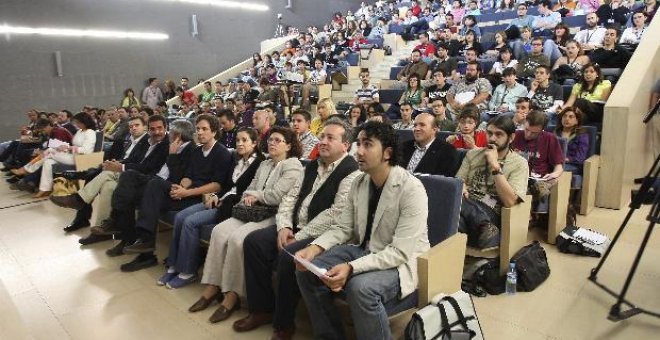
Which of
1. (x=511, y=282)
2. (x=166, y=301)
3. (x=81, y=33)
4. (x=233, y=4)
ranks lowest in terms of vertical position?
(x=166, y=301)

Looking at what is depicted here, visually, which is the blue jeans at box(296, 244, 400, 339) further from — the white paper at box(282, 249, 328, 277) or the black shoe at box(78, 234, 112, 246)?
the black shoe at box(78, 234, 112, 246)

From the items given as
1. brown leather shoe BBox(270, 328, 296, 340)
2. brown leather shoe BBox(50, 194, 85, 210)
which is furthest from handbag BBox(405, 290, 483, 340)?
brown leather shoe BBox(50, 194, 85, 210)

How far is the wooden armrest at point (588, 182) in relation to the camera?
3734 mm

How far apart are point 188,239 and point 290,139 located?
908 millimetres

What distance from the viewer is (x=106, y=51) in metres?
10.3

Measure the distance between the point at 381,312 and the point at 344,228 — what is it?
527mm

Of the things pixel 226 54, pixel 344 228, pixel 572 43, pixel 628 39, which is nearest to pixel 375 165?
pixel 344 228

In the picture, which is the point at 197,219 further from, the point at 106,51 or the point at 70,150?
the point at 106,51

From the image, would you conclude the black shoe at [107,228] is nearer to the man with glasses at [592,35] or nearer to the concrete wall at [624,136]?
the concrete wall at [624,136]

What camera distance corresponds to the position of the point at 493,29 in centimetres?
819

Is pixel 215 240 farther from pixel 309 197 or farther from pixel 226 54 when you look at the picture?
pixel 226 54

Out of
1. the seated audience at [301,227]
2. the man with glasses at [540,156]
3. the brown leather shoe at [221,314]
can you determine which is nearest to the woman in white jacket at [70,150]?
the brown leather shoe at [221,314]

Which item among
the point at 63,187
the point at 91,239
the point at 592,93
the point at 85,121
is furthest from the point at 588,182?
the point at 85,121

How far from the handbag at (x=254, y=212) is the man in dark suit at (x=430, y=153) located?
0.94m
